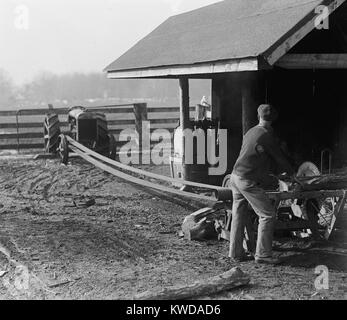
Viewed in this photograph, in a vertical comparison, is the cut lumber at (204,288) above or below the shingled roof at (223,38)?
below

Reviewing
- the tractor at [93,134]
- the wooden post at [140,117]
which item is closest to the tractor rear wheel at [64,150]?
the tractor at [93,134]

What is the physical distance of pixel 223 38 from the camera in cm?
998

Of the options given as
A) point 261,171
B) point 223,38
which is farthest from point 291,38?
point 223,38

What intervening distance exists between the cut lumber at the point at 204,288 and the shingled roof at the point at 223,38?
2.83 metres

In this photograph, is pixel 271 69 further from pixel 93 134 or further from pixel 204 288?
pixel 93 134

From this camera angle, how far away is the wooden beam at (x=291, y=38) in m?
7.25

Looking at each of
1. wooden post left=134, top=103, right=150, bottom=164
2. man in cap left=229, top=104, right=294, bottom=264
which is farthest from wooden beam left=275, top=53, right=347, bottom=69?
wooden post left=134, top=103, right=150, bottom=164

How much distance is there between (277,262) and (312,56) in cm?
363

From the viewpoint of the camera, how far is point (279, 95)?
36.5ft

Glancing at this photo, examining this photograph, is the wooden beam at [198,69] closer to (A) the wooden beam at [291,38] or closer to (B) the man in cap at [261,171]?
(A) the wooden beam at [291,38]

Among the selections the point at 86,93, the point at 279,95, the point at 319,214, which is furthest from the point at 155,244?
the point at 86,93

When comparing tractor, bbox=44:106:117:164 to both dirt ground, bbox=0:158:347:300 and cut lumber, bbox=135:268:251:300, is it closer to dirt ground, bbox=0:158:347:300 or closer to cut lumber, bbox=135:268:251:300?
dirt ground, bbox=0:158:347:300
